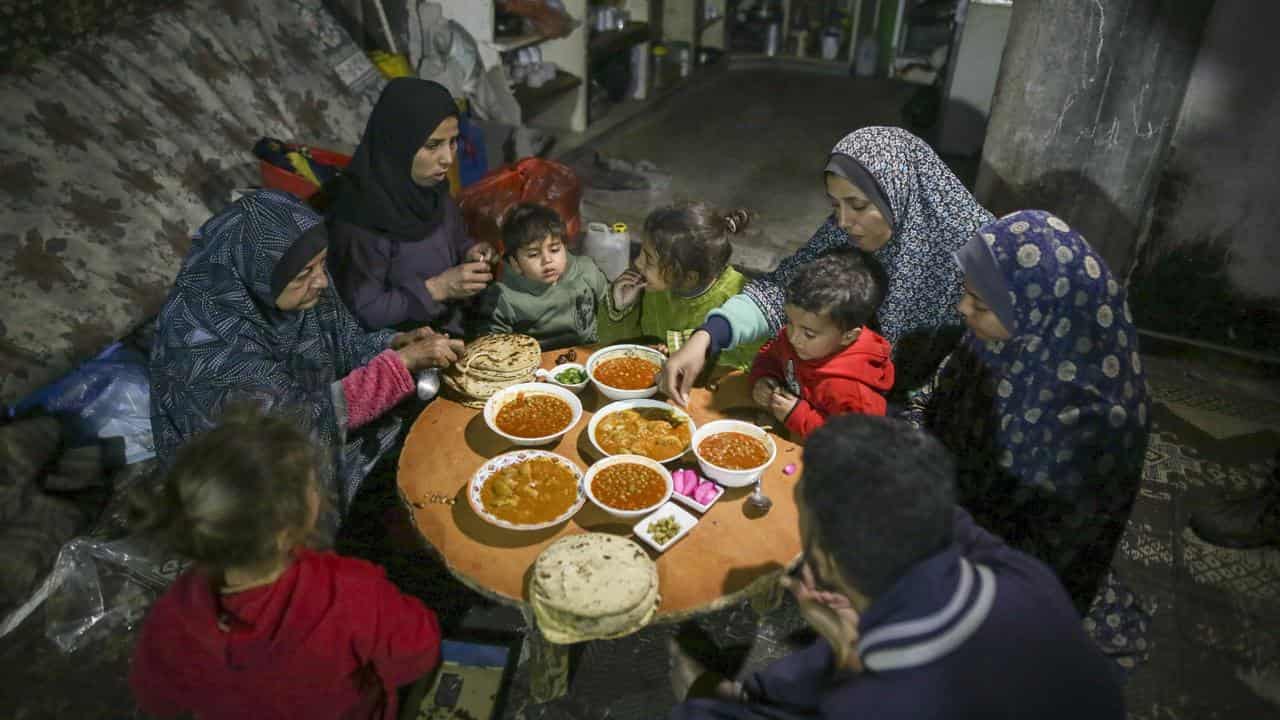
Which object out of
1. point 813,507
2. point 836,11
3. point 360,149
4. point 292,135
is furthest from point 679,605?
point 836,11

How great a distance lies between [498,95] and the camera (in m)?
7.36

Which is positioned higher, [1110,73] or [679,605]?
[1110,73]

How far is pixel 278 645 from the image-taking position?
1.98m

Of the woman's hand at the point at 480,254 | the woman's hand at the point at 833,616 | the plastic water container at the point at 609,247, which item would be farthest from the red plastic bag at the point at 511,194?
the woman's hand at the point at 833,616

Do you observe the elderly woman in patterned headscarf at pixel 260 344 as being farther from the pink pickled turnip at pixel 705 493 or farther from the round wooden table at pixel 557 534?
the pink pickled turnip at pixel 705 493

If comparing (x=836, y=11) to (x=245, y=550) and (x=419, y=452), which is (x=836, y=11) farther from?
(x=245, y=550)

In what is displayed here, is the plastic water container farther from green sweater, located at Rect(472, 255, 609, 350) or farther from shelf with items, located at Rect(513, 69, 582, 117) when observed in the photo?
shelf with items, located at Rect(513, 69, 582, 117)

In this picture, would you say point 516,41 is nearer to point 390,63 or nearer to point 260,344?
point 390,63

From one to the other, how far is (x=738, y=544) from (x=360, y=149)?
9.70 feet

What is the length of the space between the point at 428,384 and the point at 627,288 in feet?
3.61

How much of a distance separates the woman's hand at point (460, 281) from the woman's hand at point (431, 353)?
81 centimetres

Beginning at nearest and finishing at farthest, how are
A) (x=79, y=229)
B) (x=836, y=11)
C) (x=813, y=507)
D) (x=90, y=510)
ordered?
(x=813, y=507), (x=90, y=510), (x=79, y=229), (x=836, y=11)

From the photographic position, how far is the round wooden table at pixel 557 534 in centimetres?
236

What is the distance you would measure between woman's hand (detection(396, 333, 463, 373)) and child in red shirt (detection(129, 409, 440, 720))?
110 cm
